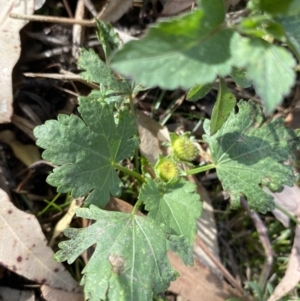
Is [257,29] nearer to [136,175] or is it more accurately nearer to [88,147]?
[88,147]

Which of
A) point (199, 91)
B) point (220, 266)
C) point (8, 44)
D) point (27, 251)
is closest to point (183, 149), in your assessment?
point (199, 91)

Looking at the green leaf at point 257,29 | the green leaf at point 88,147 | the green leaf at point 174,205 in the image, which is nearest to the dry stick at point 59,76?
the green leaf at point 88,147

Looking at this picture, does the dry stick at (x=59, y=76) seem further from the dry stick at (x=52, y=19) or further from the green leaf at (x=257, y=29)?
the green leaf at (x=257, y=29)

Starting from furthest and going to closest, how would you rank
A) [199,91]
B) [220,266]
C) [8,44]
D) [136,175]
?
[220,266] < [8,44] < [136,175] < [199,91]

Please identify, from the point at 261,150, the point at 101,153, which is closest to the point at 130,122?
the point at 101,153

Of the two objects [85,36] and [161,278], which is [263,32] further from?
[85,36]

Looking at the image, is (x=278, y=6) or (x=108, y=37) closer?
(x=278, y=6)

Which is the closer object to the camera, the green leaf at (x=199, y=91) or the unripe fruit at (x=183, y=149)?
the green leaf at (x=199, y=91)
